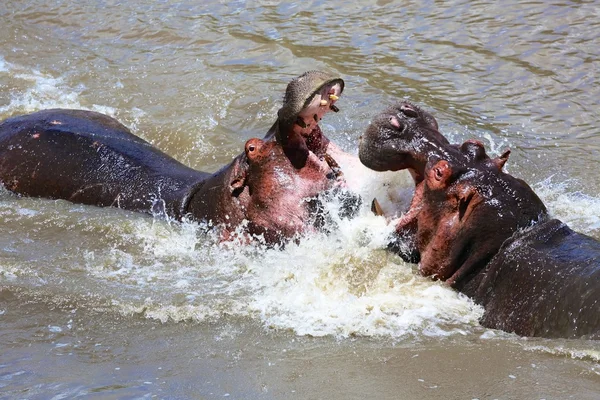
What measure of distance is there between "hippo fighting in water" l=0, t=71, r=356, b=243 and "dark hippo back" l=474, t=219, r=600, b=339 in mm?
1325

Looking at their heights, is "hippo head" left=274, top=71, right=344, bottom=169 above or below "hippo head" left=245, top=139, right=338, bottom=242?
above

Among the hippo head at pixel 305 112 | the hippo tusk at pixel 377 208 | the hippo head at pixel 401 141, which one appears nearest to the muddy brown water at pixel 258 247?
the hippo tusk at pixel 377 208

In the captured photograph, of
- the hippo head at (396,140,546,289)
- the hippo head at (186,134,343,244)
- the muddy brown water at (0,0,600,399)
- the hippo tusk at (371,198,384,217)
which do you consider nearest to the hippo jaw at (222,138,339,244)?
the hippo head at (186,134,343,244)

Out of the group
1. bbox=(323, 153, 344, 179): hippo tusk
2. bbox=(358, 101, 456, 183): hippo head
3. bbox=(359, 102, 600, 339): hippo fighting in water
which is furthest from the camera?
bbox=(323, 153, 344, 179): hippo tusk

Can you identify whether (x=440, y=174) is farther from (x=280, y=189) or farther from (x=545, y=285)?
(x=280, y=189)

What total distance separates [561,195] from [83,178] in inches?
126

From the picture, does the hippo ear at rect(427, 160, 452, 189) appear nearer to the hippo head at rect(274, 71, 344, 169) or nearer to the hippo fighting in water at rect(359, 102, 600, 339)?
the hippo fighting in water at rect(359, 102, 600, 339)

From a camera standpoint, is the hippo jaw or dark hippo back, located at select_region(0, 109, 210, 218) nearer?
the hippo jaw

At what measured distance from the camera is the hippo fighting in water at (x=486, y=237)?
4.30m

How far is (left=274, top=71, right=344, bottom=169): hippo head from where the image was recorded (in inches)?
209

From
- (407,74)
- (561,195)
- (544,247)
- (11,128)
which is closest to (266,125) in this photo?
(407,74)

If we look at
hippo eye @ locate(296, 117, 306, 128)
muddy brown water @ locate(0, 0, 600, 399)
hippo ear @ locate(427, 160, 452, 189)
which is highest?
hippo eye @ locate(296, 117, 306, 128)

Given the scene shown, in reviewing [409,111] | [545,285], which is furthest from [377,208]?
[545,285]

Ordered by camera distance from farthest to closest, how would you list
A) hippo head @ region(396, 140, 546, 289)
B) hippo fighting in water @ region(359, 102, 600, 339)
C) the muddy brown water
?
hippo head @ region(396, 140, 546, 289) < hippo fighting in water @ region(359, 102, 600, 339) < the muddy brown water
